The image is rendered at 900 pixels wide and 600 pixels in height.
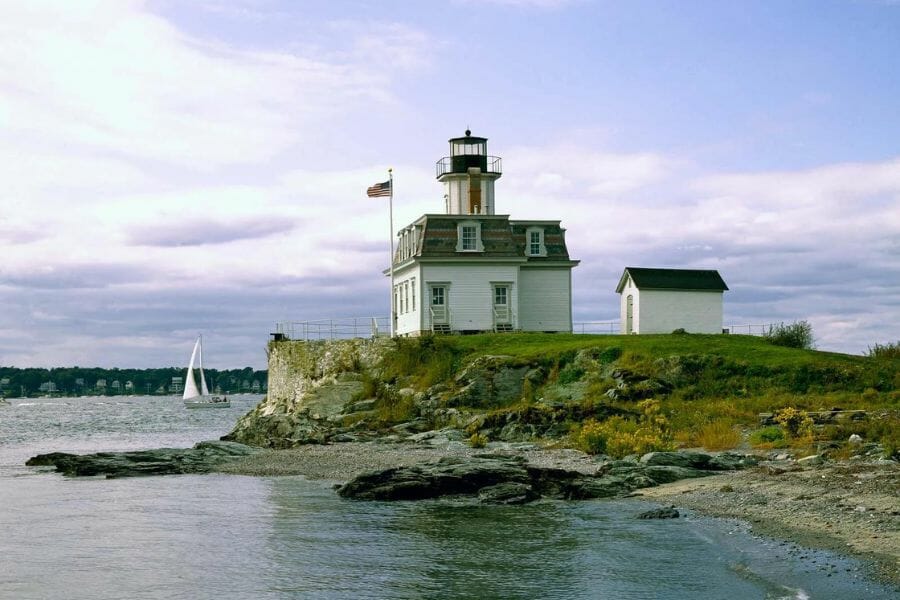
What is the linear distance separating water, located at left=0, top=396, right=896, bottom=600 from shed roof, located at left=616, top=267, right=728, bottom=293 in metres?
27.5

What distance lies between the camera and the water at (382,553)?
15.5 metres

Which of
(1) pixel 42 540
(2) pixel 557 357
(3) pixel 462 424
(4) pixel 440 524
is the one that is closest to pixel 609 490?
(4) pixel 440 524

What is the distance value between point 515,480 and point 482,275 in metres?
27.7

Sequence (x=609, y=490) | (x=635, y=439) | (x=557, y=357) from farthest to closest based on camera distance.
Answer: (x=557, y=357) → (x=635, y=439) → (x=609, y=490)

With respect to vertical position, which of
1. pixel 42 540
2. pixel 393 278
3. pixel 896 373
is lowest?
pixel 42 540

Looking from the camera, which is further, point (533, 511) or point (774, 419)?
point (774, 419)

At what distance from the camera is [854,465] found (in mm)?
23109

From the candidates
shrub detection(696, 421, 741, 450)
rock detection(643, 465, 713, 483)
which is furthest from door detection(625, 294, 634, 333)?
rock detection(643, 465, 713, 483)

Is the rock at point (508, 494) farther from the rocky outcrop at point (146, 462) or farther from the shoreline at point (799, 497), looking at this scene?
the rocky outcrop at point (146, 462)

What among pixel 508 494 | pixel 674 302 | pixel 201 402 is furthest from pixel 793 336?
pixel 201 402

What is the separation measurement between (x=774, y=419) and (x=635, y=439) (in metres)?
4.84

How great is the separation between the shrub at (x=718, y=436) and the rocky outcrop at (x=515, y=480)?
10.9ft

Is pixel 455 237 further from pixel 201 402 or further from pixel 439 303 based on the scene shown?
pixel 201 402

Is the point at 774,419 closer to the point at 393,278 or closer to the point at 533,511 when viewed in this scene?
the point at 533,511
